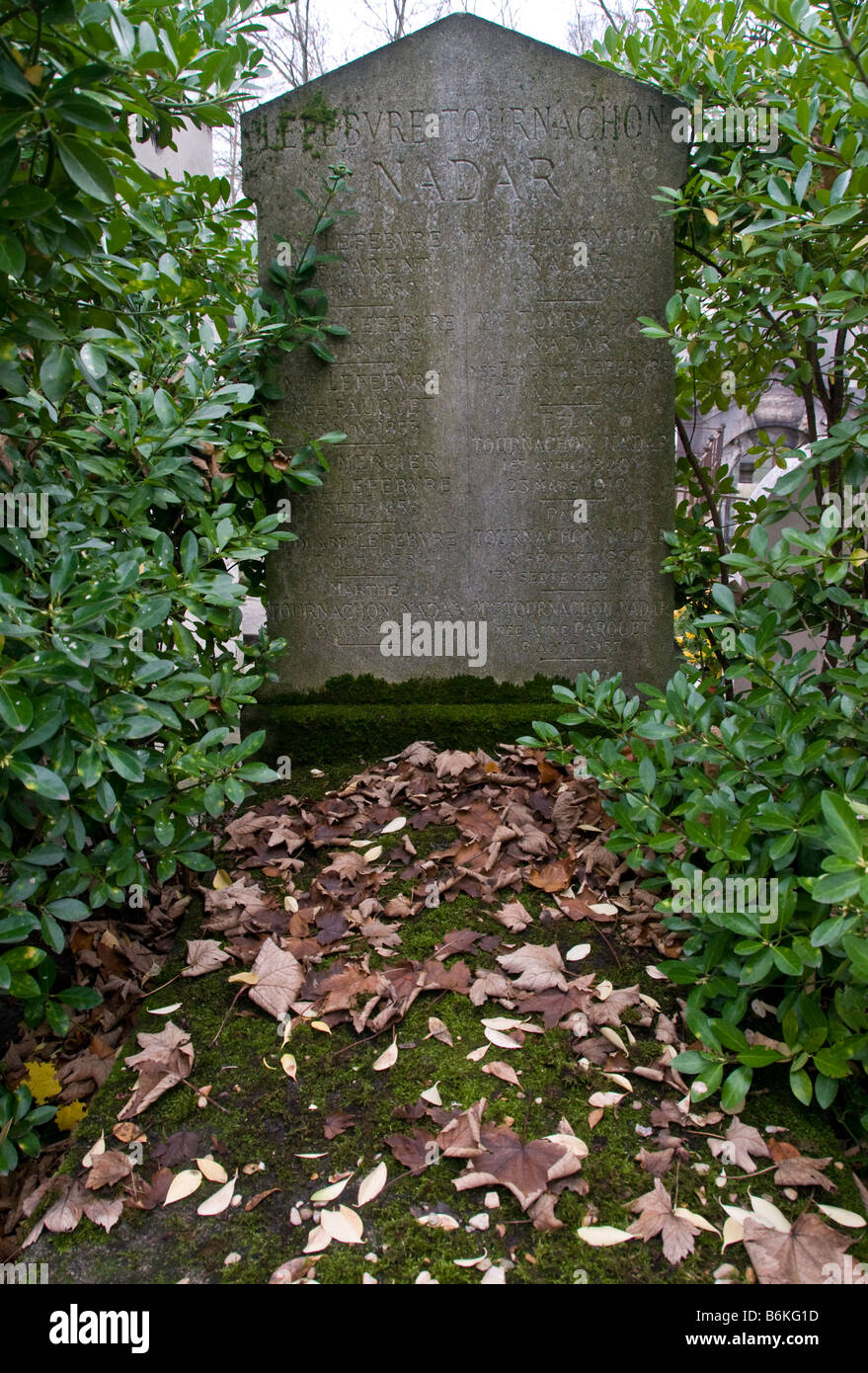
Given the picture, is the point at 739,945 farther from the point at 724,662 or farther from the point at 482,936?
the point at 724,662

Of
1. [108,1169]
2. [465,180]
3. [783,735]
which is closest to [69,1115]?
[108,1169]

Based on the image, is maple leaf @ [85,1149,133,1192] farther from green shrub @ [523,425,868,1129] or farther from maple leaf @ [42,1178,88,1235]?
green shrub @ [523,425,868,1129]

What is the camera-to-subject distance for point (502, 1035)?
2346 millimetres

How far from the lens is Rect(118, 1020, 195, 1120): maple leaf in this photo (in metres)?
2.22

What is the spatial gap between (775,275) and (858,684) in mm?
1732

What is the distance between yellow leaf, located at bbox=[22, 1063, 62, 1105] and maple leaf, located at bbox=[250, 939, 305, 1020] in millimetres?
613

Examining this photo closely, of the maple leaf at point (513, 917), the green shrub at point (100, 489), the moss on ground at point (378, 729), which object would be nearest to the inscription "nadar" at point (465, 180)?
the green shrub at point (100, 489)

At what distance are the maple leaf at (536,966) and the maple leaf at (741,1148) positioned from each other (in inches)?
23.3

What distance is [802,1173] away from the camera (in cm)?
194

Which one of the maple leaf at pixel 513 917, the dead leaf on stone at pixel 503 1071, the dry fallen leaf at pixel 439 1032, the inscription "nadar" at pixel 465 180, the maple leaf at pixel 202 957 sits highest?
the inscription "nadar" at pixel 465 180

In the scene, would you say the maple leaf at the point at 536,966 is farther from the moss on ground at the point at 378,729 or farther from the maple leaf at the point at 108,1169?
the moss on ground at the point at 378,729

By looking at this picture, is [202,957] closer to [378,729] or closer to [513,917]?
[513,917]

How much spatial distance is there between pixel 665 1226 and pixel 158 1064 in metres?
1.38

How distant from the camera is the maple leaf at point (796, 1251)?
174 centimetres
